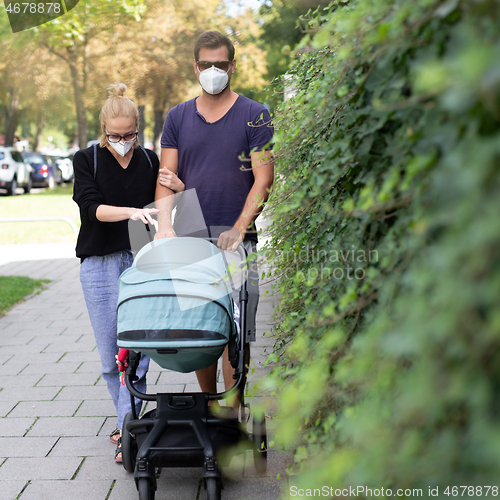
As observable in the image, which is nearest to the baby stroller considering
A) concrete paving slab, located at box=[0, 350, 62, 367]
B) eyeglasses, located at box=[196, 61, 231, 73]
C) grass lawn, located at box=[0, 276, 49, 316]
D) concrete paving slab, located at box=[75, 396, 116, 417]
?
concrete paving slab, located at box=[75, 396, 116, 417]

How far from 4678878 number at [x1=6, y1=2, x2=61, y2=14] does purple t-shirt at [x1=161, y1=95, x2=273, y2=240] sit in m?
11.1

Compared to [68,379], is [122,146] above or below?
above

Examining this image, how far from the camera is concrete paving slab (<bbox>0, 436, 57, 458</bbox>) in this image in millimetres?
3498

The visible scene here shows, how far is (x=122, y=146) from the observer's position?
3381 mm

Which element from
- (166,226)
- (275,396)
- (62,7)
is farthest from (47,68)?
(275,396)

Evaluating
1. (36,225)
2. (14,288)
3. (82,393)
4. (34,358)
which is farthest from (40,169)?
(82,393)

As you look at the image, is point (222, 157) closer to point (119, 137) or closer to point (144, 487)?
point (119, 137)

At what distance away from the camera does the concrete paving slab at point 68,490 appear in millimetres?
3045

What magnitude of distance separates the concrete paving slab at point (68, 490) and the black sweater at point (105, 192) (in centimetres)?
133

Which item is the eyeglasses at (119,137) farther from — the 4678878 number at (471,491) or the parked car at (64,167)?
the parked car at (64,167)

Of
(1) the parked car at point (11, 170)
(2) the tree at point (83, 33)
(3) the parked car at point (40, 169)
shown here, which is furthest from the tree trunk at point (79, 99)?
(1) the parked car at point (11, 170)

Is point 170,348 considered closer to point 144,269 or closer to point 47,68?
point 144,269

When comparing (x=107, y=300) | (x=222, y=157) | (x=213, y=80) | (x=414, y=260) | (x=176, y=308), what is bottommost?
(x=107, y=300)

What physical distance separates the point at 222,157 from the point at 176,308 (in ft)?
3.97
